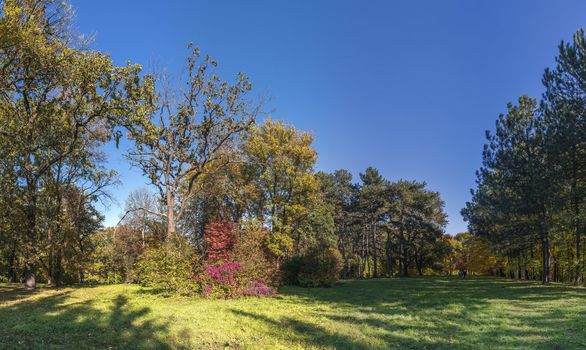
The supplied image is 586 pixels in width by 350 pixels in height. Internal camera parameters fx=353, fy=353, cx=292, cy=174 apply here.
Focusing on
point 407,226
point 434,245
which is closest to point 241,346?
point 407,226

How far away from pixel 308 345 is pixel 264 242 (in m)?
22.4

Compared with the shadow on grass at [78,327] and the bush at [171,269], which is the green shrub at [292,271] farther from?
the shadow on grass at [78,327]

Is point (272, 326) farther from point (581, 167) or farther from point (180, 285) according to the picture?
point (581, 167)

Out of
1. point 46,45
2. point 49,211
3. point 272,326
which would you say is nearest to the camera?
point 272,326

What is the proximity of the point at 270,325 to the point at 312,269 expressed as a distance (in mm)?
18539

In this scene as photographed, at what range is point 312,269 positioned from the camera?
29.4 metres

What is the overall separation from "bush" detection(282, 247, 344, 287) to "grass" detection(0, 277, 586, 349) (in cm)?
1335

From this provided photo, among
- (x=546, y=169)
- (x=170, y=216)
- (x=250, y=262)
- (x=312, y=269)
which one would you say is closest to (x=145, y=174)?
(x=170, y=216)

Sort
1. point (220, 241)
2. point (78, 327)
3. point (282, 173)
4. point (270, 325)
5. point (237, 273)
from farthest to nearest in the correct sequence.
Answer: point (282, 173) → point (220, 241) → point (237, 273) → point (270, 325) → point (78, 327)

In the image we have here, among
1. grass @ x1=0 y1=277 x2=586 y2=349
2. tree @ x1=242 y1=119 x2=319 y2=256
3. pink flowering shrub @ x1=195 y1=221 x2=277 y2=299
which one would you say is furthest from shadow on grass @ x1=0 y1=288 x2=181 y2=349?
tree @ x1=242 y1=119 x2=319 y2=256

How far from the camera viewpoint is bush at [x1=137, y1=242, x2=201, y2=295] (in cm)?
1769

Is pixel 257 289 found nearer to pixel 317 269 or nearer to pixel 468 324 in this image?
pixel 468 324

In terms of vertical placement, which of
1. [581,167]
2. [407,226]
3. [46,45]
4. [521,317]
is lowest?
[521,317]

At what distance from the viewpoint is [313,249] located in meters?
31.1
